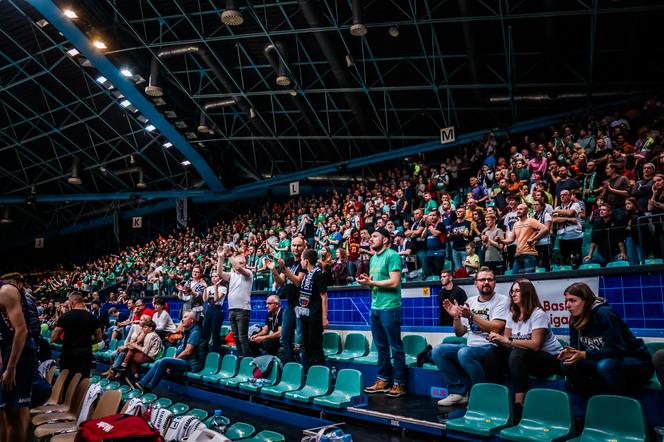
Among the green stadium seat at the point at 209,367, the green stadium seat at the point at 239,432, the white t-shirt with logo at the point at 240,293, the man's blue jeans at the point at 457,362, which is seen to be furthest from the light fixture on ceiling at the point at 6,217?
the man's blue jeans at the point at 457,362

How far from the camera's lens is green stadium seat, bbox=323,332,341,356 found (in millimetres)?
7480

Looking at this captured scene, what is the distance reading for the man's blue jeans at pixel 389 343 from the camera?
16.7 feet

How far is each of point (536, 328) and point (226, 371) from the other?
4.62 meters

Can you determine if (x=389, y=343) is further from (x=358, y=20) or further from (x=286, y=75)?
(x=286, y=75)

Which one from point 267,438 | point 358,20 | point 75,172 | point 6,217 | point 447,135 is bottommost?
point 267,438

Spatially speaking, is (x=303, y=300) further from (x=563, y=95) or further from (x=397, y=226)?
(x=563, y=95)

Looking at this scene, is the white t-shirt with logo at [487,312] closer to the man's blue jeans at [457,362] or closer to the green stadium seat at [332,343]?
the man's blue jeans at [457,362]

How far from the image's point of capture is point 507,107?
551 inches

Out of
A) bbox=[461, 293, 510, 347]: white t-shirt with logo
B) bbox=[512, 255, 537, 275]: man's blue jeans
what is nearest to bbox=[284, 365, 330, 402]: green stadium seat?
bbox=[461, 293, 510, 347]: white t-shirt with logo

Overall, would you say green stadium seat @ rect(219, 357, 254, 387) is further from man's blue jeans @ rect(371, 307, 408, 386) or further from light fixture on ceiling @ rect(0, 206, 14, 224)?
light fixture on ceiling @ rect(0, 206, 14, 224)

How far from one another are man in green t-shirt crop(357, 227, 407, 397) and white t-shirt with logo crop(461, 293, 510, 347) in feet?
2.45

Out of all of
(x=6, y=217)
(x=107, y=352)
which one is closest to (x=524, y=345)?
(x=107, y=352)

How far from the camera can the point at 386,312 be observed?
5.13 meters

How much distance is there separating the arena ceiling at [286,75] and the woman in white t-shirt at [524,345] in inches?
315
